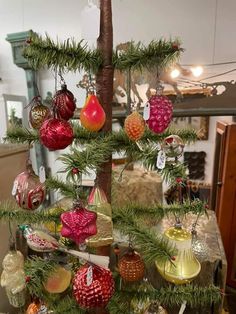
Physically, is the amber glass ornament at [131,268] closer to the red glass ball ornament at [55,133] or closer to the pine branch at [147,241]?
the pine branch at [147,241]

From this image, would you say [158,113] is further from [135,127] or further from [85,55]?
[85,55]

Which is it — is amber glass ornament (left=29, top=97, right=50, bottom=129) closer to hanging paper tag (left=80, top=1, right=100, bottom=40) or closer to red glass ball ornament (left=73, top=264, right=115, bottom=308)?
hanging paper tag (left=80, top=1, right=100, bottom=40)

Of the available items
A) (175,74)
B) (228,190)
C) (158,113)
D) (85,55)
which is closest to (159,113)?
(158,113)

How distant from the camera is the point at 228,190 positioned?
2.02m

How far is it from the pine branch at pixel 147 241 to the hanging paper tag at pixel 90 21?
457 mm

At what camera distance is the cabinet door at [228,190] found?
1.96 metres

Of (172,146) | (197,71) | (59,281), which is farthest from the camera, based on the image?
(197,71)

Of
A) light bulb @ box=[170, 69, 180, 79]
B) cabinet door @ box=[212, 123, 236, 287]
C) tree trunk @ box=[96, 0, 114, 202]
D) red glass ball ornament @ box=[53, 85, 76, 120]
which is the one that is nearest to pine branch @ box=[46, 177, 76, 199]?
tree trunk @ box=[96, 0, 114, 202]

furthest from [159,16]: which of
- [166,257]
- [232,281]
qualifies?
[232,281]

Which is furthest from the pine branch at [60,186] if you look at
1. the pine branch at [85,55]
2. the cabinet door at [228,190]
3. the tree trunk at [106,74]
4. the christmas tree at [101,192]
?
the cabinet door at [228,190]

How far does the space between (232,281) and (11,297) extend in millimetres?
1816

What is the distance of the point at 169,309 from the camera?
112 cm

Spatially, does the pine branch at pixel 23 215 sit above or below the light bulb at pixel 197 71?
below

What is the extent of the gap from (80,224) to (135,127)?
26 centimetres
